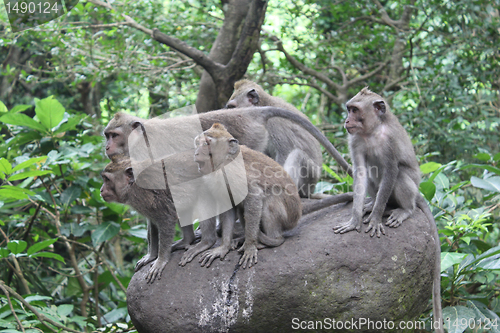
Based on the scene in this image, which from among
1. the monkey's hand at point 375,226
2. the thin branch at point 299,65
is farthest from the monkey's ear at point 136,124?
the thin branch at point 299,65

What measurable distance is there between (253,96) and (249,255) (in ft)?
7.65

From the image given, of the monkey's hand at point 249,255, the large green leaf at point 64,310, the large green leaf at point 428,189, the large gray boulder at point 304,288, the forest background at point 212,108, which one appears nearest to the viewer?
the large gray boulder at point 304,288

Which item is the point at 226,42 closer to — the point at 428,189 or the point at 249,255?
the point at 428,189

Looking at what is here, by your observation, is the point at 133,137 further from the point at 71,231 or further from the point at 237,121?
the point at 71,231

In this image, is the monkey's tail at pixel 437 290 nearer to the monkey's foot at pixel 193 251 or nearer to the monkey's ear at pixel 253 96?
the monkey's foot at pixel 193 251

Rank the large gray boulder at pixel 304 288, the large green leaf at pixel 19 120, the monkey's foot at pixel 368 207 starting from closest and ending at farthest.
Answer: the large gray boulder at pixel 304 288
the monkey's foot at pixel 368 207
the large green leaf at pixel 19 120

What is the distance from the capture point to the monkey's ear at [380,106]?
13.2ft

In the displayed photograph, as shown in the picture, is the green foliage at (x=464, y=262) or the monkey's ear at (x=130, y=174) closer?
the monkey's ear at (x=130, y=174)

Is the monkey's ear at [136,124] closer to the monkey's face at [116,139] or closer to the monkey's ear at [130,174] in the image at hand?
the monkey's face at [116,139]

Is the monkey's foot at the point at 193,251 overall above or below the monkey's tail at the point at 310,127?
below

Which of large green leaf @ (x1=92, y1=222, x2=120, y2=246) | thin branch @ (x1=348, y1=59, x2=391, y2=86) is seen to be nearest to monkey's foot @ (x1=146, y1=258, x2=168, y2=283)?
large green leaf @ (x1=92, y1=222, x2=120, y2=246)

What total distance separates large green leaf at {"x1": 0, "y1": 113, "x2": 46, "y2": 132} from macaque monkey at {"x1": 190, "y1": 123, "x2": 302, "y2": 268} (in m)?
2.92

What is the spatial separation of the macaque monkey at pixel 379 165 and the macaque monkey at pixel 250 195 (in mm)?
522

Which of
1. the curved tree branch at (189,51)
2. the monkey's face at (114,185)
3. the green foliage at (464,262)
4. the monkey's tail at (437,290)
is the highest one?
the curved tree branch at (189,51)
